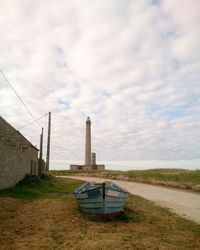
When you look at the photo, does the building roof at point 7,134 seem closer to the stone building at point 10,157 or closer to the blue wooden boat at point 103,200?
the stone building at point 10,157

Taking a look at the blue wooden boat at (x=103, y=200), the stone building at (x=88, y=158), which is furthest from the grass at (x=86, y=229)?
the stone building at (x=88, y=158)

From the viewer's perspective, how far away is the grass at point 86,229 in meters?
9.28

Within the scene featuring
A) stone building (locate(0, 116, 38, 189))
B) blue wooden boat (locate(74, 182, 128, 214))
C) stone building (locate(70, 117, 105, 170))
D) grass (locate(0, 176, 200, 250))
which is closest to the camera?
grass (locate(0, 176, 200, 250))

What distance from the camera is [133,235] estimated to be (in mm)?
10586

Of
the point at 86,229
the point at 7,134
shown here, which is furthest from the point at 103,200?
the point at 7,134

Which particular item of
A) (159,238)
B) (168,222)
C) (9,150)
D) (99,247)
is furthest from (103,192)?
(9,150)

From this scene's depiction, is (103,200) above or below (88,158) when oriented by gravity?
below

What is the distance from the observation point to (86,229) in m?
11.5

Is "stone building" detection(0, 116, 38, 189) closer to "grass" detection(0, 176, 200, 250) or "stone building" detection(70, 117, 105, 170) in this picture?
"grass" detection(0, 176, 200, 250)

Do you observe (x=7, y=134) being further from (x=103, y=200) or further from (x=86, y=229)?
(x=86, y=229)

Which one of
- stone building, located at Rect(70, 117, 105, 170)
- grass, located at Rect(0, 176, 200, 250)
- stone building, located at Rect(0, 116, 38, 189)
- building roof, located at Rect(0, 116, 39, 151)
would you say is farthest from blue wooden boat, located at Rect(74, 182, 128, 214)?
stone building, located at Rect(70, 117, 105, 170)

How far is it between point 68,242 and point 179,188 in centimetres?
2417

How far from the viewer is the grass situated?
30.5ft

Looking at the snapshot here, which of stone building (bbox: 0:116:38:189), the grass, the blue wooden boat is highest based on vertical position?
stone building (bbox: 0:116:38:189)
